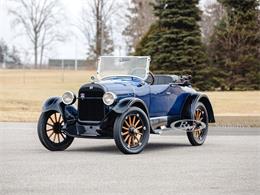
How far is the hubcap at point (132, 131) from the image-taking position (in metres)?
12.6

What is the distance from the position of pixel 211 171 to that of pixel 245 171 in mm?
509

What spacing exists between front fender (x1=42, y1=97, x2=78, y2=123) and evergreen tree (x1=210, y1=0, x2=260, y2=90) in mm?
32085

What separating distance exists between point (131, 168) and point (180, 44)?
3404 centimetres

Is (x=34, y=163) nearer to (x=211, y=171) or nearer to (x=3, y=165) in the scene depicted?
(x=3, y=165)

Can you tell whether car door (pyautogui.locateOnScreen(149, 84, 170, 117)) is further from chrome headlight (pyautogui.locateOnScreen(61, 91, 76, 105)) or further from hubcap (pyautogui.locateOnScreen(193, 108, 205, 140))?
chrome headlight (pyautogui.locateOnScreen(61, 91, 76, 105))

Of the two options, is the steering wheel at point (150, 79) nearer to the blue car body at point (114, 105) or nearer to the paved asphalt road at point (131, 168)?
the blue car body at point (114, 105)

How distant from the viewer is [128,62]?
1462cm

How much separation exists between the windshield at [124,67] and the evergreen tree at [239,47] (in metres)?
30.5

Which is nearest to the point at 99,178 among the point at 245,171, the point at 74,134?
the point at 245,171

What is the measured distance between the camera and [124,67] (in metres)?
14.6

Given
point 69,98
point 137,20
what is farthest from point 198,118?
point 137,20

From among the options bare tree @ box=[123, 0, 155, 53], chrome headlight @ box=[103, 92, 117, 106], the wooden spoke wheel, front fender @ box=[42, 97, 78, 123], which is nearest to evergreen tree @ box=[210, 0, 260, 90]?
bare tree @ box=[123, 0, 155, 53]

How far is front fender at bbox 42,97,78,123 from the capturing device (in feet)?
43.6

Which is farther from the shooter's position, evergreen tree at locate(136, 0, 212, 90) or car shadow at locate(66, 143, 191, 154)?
evergreen tree at locate(136, 0, 212, 90)
